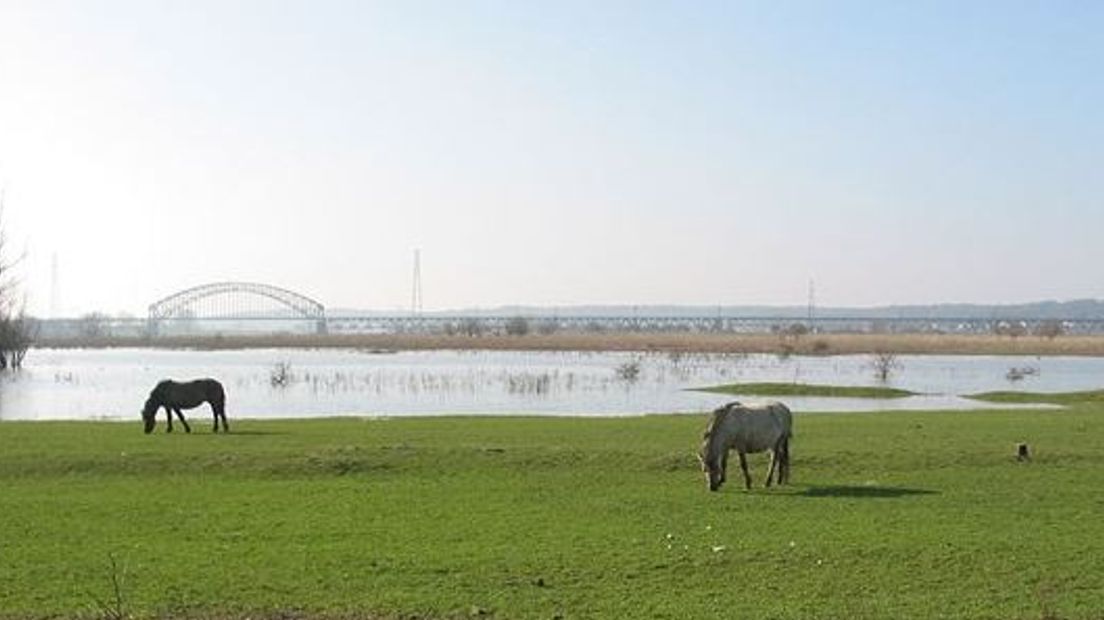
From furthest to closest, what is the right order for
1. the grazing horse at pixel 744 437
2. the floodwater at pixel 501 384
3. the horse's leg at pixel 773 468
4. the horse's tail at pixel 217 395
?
the floodwater at pixel 501 384
the horse's tail at pixel 217 395
the horse's leg at pixel 773 468
the grazing horse at pixel 744 437

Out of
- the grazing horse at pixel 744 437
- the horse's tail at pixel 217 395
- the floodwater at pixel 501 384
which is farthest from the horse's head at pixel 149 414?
the grazing horse at pixel 744 437

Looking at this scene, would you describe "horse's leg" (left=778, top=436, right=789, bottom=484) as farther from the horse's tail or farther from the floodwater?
the floodwater

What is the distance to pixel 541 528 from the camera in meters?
18.0

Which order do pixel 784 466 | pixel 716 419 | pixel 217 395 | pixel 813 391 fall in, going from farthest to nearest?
pixel 813 391
pixel 217 395
pixel 784 466
pixel 716 419

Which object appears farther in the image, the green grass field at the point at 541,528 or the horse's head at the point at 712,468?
the horse's head at the point at 712,468

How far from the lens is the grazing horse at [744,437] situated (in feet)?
72.5

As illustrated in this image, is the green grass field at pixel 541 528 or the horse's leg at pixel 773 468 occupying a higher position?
the horse's leg at pixel 773 468

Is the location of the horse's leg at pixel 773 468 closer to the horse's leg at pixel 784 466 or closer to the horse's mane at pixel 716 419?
the horse's leg at pixel 784 466

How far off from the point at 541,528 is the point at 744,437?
19.0 feet

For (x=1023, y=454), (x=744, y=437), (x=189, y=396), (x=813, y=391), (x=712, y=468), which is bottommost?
(x=813, y=391)

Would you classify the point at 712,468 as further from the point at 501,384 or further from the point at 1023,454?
the point at 501,384

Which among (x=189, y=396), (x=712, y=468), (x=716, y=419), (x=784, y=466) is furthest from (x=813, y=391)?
(x=712, y=468)

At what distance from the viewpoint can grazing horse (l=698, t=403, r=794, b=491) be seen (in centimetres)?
2209

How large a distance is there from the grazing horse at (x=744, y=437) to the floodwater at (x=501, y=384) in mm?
23946
